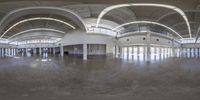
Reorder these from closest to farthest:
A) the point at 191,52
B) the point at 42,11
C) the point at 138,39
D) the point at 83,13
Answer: the point at 42,11 → the point at 83,13 → the point at 191,52 → the point at 138,39

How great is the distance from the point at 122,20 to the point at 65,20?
58.6 inches

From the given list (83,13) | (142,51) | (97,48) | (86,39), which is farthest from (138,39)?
(83,13)

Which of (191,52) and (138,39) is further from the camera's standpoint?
(138,39)

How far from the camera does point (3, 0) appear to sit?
4730 mm

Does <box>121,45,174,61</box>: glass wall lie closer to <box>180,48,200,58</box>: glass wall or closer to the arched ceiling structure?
<box>180,48,200,58</box>: glass wall

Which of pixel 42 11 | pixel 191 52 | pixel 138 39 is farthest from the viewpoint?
pixel 138 39

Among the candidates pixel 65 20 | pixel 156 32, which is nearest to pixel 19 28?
pixel 65 20

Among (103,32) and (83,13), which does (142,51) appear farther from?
(83,13)

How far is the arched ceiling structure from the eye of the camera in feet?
14.7

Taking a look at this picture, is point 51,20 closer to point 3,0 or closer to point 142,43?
point 3,0

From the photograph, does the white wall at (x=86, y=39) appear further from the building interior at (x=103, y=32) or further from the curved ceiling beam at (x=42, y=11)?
the curved ceiling beam at (x=42, y=11)

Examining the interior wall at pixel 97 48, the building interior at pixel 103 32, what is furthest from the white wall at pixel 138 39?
the interior wall at pixel 97 48

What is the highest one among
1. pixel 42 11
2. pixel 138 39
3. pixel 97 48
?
pixel 42 11

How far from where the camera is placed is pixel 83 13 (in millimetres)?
5023
